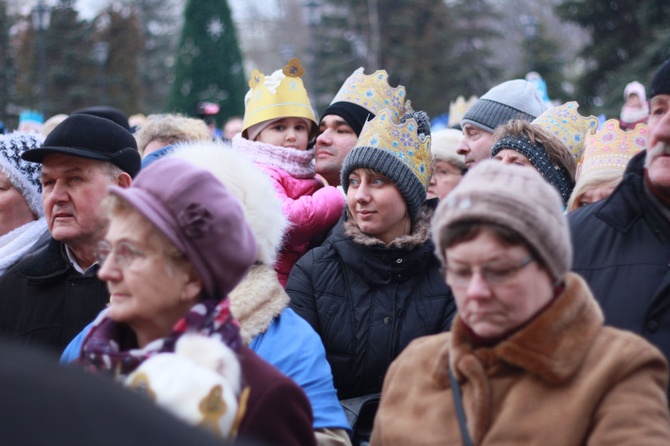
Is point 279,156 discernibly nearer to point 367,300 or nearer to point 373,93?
point 373,93

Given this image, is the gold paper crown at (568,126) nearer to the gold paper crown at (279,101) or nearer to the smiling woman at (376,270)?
the smiling woman at (376,270)

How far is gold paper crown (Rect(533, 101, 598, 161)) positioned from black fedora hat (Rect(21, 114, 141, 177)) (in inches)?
92.2

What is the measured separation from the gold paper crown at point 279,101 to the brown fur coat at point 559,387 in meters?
3.27

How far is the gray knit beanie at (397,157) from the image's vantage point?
16.3 feet

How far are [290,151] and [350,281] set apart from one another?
149cm

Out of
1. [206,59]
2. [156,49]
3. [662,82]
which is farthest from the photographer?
[156,49]

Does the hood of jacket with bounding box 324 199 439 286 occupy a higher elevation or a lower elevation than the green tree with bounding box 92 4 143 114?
higher

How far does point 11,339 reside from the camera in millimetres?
4594

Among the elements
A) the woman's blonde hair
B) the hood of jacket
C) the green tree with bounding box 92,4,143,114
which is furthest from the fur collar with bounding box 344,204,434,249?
the green tree with bounding box 92,4,143,114

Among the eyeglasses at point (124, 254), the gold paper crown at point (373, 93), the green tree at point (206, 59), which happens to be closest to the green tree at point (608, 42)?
the green tree at point (206, 59)

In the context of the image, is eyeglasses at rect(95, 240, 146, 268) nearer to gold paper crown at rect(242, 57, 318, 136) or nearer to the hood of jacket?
the hood of jacket

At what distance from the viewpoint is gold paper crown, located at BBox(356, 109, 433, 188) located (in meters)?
5.02

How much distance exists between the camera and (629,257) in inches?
147

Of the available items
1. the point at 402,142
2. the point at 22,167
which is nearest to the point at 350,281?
the point at 402,142
